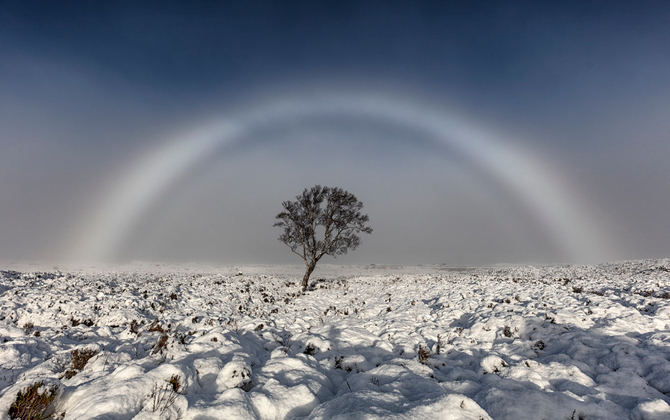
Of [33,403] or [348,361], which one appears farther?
[348,361]

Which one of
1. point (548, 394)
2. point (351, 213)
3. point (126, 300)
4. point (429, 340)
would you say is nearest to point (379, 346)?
point (429, 340)

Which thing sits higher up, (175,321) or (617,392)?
(617,392)

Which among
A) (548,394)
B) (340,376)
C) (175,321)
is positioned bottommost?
(175,321)

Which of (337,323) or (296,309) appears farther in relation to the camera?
(296,309)

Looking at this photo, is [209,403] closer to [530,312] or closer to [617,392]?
[617,392]

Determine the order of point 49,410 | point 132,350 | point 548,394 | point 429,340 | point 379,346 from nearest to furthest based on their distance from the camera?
point 49,410
point 548,394
point 132,350
point 379,346
point 429,340

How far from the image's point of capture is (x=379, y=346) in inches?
266

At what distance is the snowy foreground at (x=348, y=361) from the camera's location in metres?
3.49

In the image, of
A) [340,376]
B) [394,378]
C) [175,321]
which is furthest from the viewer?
[175,321]

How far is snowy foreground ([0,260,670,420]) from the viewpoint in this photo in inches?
137

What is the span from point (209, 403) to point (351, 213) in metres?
21.3

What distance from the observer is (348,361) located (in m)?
5.52

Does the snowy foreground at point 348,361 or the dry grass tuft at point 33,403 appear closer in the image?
the dry grass tuft at point 33,403

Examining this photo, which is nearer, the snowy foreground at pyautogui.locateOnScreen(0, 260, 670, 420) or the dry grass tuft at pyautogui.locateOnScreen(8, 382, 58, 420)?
the dry grass tuft at pyautogui.locateOnScreen(8, 382, 58, 420)
